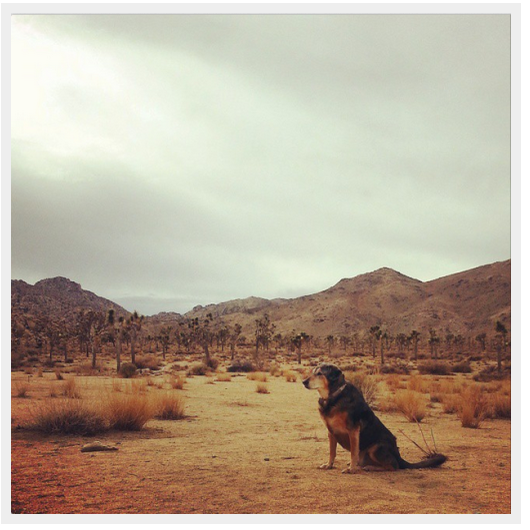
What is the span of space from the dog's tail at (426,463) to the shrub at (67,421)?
6.07 meters

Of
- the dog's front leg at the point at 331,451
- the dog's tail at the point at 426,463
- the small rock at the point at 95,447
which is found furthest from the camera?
the small rock at the point at 95,447

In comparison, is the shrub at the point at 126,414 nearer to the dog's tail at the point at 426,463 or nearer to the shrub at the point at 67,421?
the shrub at the point at 67,421

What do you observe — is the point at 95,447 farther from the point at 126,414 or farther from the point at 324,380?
the point at 324,380

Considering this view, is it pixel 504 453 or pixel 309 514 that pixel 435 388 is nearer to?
pixel 504 453

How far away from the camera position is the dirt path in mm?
4680

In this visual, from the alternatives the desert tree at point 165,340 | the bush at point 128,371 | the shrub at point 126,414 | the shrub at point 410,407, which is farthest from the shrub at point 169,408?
the desert tree at point 165,340

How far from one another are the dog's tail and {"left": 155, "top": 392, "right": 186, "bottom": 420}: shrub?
22.6 feet

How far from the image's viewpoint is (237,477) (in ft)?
18.5

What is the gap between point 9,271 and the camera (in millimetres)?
5590

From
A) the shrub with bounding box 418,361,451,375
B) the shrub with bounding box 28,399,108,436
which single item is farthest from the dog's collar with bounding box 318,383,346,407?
the shrub with bounding box 418,361,451,375

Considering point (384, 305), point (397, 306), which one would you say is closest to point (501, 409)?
point (397, 306)

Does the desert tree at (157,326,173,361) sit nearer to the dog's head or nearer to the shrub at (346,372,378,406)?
the shrub at (346,372,378,406)

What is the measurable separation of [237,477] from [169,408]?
6.53 m

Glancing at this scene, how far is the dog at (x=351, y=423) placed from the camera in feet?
19.2
